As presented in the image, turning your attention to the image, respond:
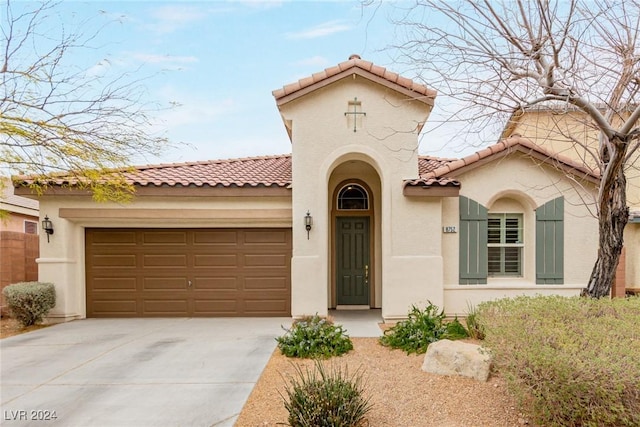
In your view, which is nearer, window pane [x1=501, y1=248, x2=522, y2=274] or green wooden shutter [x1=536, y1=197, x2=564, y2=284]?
green wooden shutter [x1=536, y1=197, x2=564, y2=284]

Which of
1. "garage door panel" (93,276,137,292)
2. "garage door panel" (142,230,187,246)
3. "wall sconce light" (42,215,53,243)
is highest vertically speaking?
"wall sconce light" (42,215,53,243)

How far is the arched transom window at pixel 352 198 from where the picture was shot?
10.7 meters

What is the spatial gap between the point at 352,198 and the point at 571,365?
7914 mm

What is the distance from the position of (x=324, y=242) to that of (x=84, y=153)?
18.1 ft

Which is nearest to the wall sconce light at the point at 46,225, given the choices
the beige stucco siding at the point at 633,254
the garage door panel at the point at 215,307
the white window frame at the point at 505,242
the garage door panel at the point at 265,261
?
the garage door panel at the point at 215,307

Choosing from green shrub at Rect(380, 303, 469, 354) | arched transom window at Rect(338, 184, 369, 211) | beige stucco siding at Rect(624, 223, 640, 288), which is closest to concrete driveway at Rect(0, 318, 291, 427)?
green shrub at Rect(380, 303, 469, 354)

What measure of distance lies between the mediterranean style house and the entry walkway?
2.29 ft

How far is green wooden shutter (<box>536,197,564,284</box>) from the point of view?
8.93m

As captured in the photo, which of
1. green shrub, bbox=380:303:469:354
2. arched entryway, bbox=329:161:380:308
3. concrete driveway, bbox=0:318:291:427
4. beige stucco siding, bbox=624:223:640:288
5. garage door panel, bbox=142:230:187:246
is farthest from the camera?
arched entryway, bbox=329:161:380:308

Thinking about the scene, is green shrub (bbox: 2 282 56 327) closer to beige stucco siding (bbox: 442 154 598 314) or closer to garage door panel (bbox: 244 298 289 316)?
garage door panel (bbox: 244 298 289 316)

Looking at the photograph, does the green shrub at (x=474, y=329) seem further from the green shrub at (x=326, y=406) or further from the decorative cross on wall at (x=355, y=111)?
the decorative cross on wall at (x=355, y=111)

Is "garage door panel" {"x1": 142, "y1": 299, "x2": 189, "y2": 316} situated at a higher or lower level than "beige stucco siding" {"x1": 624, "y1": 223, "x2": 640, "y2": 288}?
lower

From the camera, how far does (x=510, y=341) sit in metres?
3.92

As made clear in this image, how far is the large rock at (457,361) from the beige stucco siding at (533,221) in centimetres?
375
